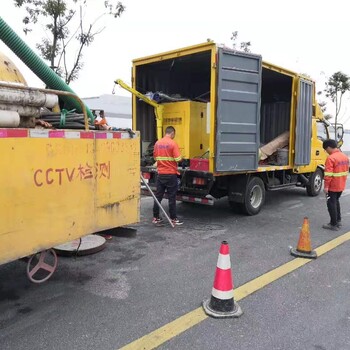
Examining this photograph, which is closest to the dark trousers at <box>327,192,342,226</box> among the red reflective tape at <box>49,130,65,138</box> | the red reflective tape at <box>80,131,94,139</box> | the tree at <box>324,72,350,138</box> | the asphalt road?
the asphalt road

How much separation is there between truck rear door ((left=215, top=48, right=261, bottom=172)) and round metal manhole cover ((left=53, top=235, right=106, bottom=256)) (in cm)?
230

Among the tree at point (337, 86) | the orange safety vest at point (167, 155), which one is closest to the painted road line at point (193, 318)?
the orange safety vest at point (167, 155)

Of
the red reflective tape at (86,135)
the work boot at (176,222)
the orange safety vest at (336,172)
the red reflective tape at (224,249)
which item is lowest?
the work boot at (176,222)

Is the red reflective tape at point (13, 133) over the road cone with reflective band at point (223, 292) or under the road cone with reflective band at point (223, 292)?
over

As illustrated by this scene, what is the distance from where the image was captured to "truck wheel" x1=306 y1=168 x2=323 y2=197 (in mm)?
9938

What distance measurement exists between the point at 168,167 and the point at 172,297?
3.15m

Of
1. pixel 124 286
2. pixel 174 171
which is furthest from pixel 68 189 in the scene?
pixel 174 171

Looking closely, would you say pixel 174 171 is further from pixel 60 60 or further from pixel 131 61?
pixel 60 60

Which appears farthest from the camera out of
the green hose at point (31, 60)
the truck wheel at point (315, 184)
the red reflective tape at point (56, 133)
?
the truck wheel at point (315, 184)

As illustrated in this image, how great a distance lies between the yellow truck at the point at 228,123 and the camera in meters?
6.44

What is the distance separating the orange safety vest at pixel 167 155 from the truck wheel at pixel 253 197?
5.01ft

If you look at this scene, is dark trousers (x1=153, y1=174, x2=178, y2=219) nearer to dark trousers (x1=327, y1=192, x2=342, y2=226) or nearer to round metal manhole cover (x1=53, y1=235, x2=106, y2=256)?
round metal manhole cover (x1=53, y1=235, x2=106, y2=256)

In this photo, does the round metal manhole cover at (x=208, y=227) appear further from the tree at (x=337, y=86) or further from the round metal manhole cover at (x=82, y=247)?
the tree at (x=337, y=86)

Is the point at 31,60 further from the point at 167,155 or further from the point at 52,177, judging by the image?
the point at 167,155
